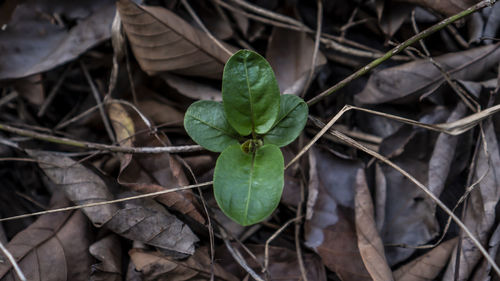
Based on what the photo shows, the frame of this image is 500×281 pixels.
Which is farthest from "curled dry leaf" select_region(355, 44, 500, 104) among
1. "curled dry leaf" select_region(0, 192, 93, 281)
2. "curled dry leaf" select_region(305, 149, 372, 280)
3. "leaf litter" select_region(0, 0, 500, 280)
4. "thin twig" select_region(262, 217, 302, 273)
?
"curled dry leaf" select_region(0, 192, 93, 281)

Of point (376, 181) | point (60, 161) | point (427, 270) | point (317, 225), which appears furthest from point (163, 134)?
point (427, 270)

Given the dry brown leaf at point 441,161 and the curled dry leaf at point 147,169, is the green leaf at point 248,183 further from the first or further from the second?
the dry brown leaf at point 441,161

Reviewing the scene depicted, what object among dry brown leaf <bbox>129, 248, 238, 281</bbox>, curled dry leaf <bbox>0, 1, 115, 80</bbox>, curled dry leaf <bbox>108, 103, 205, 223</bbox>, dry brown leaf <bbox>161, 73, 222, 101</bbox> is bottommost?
dry brown leaf <bbox>129, 248, 238, 281</bbox>

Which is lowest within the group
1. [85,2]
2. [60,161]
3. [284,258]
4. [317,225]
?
[284,258]

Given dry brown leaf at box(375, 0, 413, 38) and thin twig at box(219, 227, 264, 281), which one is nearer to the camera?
thin twig at box(219, 227, 264, 281)

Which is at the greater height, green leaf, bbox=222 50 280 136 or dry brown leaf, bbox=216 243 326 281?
green leaf, bbox=222 50 280 136

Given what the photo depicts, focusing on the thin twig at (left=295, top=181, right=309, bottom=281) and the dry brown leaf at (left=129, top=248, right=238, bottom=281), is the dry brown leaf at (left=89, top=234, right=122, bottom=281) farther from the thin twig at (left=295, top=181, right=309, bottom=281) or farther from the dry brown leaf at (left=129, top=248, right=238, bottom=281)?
the thin twig at (left=295, top=181, right=309, bottom=281)

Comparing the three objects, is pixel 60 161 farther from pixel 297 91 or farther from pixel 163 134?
pixel 297 91

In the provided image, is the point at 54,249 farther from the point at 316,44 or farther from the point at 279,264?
the point at 316,44

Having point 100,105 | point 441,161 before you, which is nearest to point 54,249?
point 100,105
